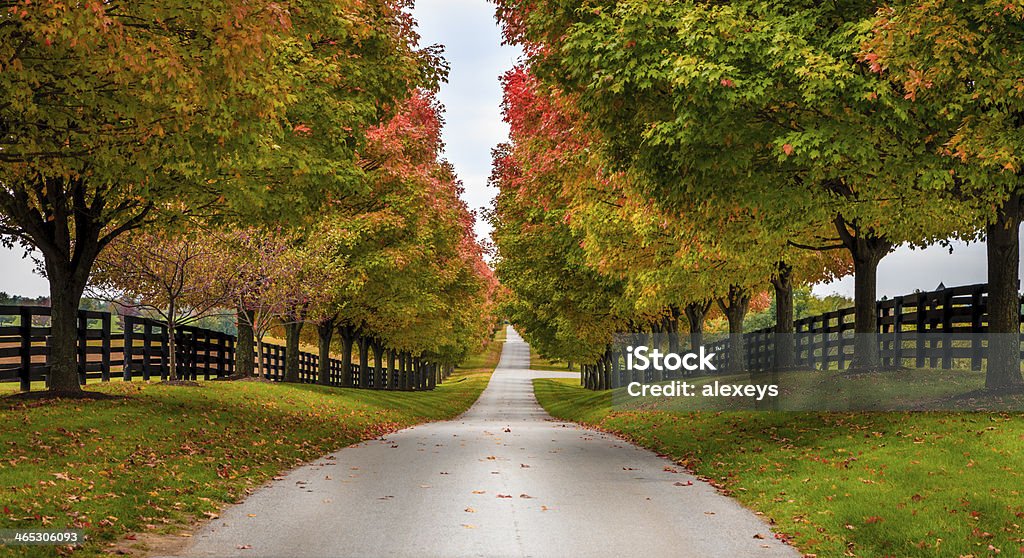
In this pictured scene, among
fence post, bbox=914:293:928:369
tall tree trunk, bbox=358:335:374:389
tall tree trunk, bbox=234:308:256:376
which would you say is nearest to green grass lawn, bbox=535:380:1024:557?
fence post, bbox=914:293:928:369

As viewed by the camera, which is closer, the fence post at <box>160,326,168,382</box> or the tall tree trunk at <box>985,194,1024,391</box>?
the tall tree trunk at <box>985,194,1024,391</box>

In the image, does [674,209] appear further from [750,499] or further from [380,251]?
[380,251]

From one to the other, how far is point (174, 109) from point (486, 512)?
22.1 ft

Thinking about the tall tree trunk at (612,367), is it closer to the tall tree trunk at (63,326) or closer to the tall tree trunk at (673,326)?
the tall tree trunk at (673,326)

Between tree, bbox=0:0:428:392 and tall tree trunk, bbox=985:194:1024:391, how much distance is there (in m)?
11.4

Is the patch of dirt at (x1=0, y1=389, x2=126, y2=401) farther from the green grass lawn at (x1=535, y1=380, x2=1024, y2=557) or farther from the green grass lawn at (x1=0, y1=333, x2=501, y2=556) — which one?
the green grass lawn at (x1=535, y1=380, x2=1024, y2=557)

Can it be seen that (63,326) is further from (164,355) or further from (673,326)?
(673,326)

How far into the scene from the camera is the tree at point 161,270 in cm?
2405

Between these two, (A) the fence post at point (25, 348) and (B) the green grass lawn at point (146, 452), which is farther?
(A) the fence post at point (25, 348)

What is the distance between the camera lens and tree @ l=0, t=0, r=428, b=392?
11.0 metres

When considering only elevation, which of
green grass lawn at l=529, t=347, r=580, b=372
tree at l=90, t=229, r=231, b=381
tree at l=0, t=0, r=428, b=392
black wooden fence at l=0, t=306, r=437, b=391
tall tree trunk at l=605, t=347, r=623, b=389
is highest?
tree at l=0, t=0, r=428, b=392

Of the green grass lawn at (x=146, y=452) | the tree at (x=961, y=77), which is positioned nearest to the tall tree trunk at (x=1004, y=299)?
the tree at (x=961, y=77)

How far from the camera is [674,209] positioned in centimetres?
1619

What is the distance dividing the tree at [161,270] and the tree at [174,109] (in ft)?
13.3
